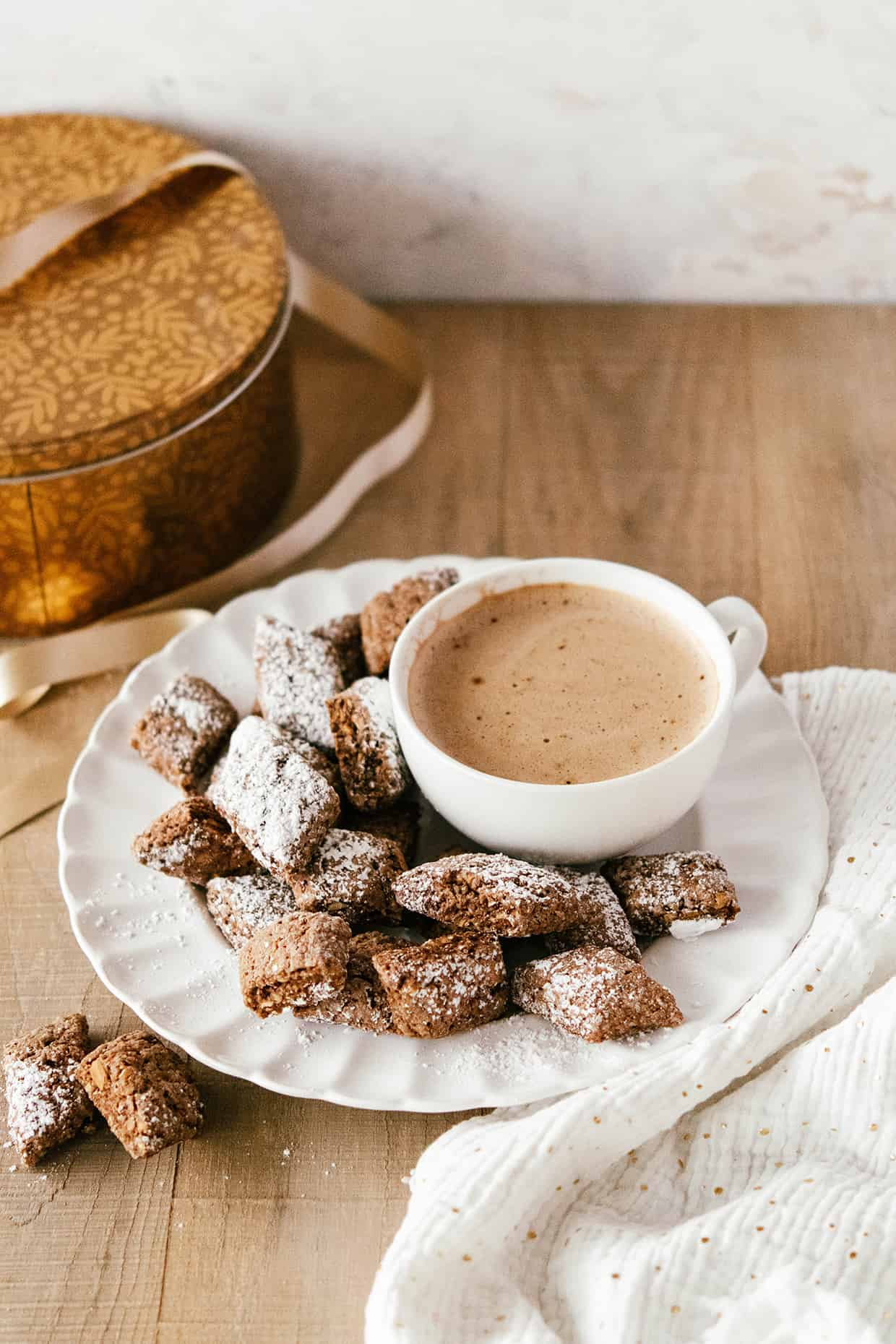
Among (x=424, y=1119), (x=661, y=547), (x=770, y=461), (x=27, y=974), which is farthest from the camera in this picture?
(x=770, y=461)

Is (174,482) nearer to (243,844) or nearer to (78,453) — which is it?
(78,453)

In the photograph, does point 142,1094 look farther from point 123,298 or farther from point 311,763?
point 123,298

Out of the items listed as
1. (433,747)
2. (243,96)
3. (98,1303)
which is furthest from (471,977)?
(243,96)

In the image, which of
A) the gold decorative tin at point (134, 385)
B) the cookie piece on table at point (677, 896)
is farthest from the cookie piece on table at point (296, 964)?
the gold decorative tin at point (134, 385)

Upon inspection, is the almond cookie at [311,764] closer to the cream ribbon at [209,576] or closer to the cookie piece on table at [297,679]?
the cookie piece on table at [297,679]

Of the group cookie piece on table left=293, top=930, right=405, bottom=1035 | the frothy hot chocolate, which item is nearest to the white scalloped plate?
cookie piece on table left=293, top=930, right=405, bottom=1035

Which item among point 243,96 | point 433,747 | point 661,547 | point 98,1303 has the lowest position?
point 98,1303

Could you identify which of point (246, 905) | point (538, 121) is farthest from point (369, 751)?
point (538, 121)
